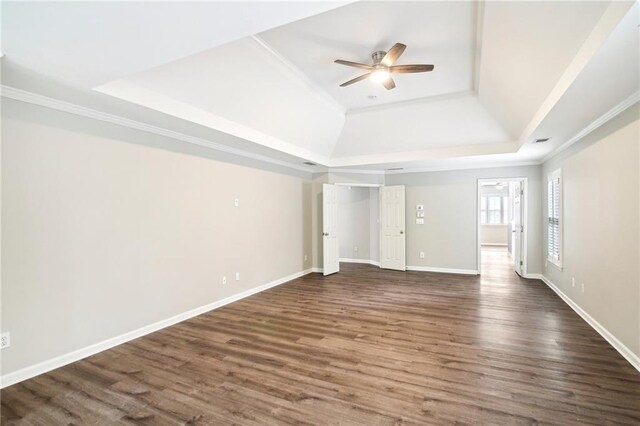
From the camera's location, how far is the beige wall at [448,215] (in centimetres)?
676

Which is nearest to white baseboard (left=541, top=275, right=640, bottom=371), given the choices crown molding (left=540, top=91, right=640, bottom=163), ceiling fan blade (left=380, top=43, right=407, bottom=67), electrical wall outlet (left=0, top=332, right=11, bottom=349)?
crown molding (left=540, top=91, right=640, bottom=163)

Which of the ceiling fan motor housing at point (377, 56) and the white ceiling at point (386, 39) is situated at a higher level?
the white ceiling at point (386, 39)

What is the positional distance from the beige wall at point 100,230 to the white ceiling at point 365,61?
27.1 inches

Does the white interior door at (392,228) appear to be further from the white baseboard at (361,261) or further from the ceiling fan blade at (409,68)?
the ceiling fan blade at (409,68)

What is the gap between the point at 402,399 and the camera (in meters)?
2.32

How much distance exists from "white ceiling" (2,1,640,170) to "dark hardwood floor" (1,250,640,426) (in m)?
2.49

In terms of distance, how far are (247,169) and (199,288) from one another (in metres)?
2.14

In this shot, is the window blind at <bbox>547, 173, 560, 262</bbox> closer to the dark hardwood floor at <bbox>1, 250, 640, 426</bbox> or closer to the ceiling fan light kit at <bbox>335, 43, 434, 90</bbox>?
the dark hardwood floor at <bbox>1, 250, 640, 426</bbox>

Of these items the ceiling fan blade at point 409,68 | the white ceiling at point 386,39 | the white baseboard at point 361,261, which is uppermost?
the white ceiling at point 386,39

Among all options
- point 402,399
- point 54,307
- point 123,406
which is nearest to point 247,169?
point 54,307

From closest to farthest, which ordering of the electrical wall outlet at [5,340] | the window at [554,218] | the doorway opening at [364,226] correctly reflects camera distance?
the electrical wall outlet at [5,340], the window at [554,218], the doorway opening at [364,226]

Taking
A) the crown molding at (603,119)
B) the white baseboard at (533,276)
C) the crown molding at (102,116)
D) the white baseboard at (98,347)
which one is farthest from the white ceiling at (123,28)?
the white baseboard at (533,276)

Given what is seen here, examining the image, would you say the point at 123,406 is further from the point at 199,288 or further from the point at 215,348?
the point at 199,288

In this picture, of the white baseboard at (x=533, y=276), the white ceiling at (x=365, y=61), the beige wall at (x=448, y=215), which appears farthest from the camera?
the beige wall at (x=448, y=215)
